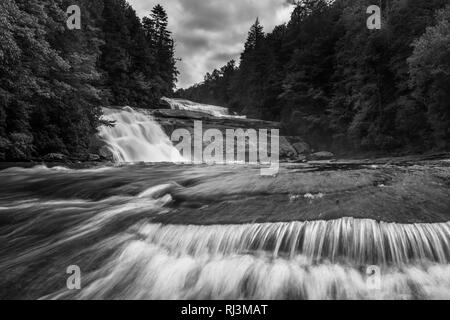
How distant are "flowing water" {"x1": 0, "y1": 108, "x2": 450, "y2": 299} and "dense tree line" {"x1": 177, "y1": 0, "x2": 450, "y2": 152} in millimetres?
14574

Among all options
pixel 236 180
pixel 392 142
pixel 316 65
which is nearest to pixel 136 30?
pixel 316 65

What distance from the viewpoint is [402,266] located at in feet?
11.6

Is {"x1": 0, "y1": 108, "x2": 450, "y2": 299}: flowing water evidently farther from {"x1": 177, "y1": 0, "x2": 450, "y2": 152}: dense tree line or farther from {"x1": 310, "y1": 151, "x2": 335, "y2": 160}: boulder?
{"x1": 310, "y1": 151, "x2": 335, "y2": 160}: boulder

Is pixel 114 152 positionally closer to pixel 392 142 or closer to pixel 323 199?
pixel 323 199

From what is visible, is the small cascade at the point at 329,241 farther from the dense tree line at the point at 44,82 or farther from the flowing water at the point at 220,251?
the dense tree line at the point at 44,82

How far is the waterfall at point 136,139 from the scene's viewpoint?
18.1 metres

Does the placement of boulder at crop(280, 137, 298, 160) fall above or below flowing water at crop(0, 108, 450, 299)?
above

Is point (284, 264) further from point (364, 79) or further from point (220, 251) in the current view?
point (364, 79)

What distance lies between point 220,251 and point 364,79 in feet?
76.4

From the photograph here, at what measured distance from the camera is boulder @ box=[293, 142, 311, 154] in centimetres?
2633

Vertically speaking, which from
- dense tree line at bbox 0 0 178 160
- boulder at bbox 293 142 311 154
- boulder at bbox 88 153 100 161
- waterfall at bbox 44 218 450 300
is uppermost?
dense tree line at bbox 0 0 178 160

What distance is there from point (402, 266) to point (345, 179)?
232 cm

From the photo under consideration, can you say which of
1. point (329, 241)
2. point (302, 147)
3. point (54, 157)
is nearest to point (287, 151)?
point (302, 147)

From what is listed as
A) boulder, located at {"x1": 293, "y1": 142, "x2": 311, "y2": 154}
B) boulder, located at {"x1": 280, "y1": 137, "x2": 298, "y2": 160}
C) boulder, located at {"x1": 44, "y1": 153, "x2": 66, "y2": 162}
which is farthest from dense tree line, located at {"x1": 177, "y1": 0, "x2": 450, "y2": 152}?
boulder, located at {"x1": 44, "y1": 153, "x2": 66, "y2": 162}
